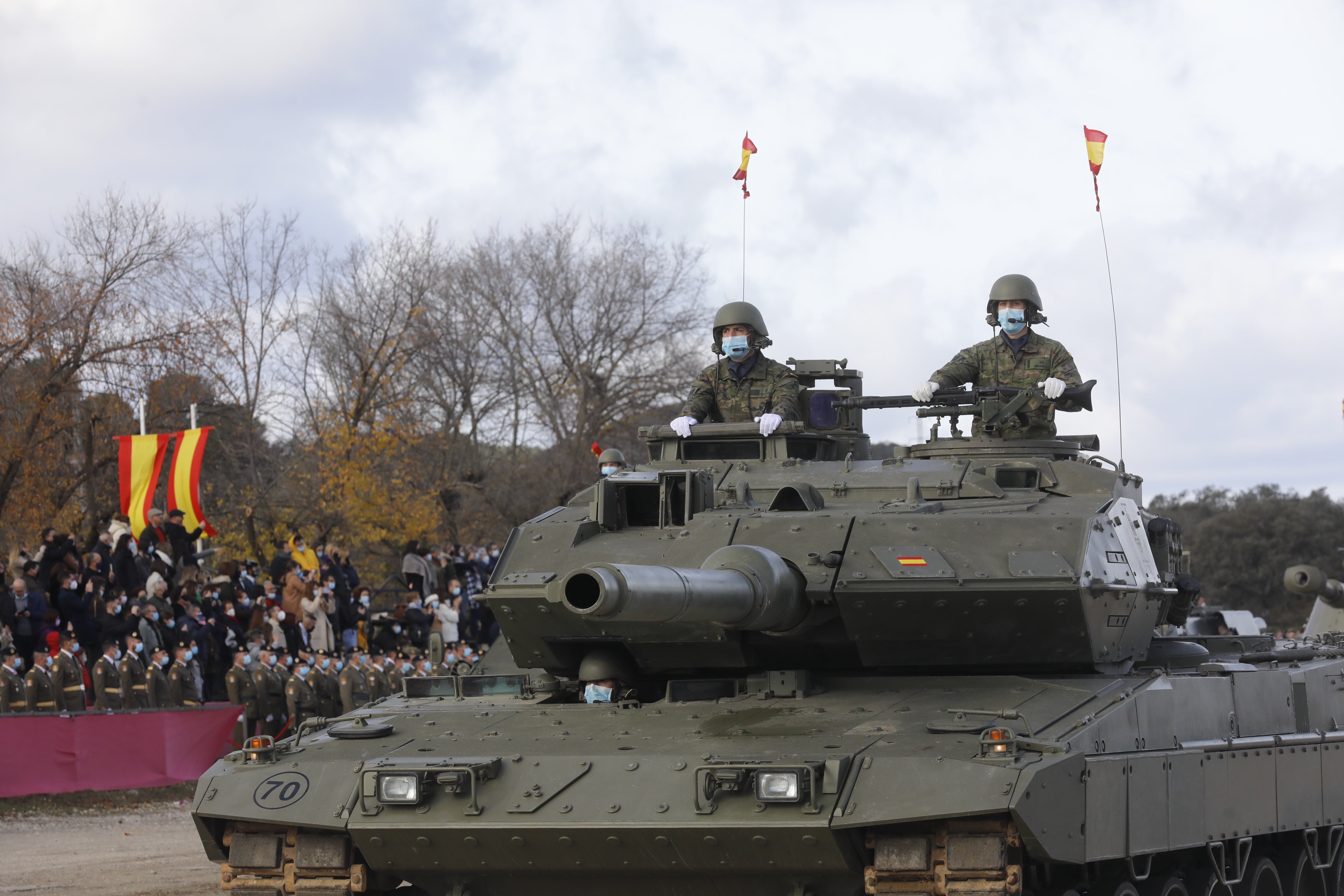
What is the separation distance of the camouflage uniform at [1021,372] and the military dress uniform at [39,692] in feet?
37.5

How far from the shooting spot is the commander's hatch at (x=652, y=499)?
34.1 ft

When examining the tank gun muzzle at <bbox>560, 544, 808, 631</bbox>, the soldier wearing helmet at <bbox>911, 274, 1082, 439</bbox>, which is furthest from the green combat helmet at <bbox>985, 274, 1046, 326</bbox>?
the tank gun muzzle at <bbox>560, 544, 808, 631</bbox>

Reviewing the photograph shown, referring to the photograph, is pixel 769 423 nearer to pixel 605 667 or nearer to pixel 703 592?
pixel 605 667

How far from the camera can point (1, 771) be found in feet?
57.3

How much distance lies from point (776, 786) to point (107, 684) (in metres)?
13.6

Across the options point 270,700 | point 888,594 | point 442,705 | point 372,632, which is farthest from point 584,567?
point 372,632

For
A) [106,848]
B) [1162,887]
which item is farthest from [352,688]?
[1162,887]

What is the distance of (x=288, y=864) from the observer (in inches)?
347

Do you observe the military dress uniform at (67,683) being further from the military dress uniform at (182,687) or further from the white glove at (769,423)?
the white glove at (769,423)

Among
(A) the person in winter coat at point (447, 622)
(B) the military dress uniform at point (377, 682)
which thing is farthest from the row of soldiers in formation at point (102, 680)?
(A) the person in winter coat at point (447, 622)

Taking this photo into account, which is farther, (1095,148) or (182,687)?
(182,687)

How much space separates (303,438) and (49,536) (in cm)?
1634

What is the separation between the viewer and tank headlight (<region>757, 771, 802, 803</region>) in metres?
7.89

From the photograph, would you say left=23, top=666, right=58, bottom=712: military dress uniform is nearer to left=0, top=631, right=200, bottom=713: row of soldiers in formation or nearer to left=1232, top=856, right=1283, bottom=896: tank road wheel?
left=0, top=631, right=200, bottom=713: row of soldiers in formation
